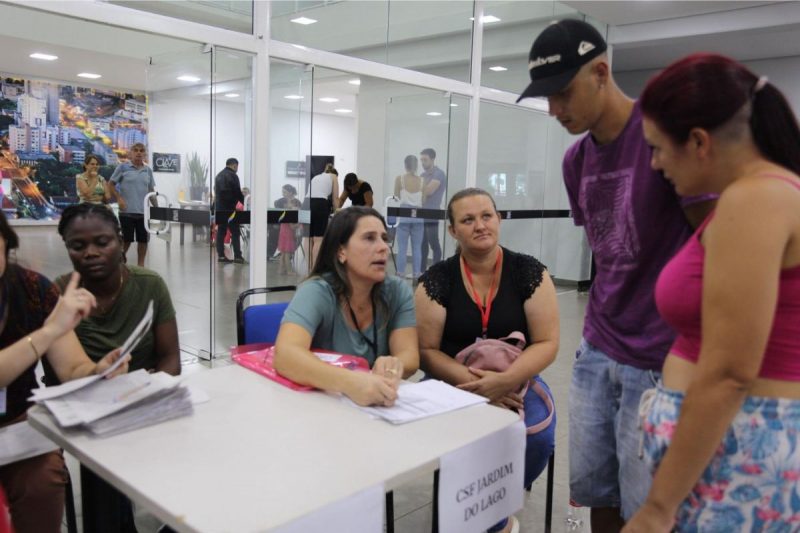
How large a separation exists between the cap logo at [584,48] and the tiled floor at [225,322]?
1690mm

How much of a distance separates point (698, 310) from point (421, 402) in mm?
779

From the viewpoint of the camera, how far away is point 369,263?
80.1 inches

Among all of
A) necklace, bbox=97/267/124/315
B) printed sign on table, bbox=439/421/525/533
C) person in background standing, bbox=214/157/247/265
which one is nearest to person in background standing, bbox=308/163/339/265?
person in background standing, bbox=214/157/247/265

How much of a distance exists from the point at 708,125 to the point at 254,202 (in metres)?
3.86

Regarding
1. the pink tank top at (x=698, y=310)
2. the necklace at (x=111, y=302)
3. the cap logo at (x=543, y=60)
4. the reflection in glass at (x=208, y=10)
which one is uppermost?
the reflection in glass at (x=208, y=10)

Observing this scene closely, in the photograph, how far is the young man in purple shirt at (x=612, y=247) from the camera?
137 centimetres

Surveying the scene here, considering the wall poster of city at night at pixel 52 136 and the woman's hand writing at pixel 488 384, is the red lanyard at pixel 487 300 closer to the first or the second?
the woman's hand writing at pixel 488 384

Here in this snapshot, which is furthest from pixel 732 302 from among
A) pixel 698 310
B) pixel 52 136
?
pixel 52 136

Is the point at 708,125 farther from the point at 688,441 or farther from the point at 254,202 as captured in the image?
the point at 254,202

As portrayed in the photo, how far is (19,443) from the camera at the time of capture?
5.37 ft

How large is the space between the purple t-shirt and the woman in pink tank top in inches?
11.9

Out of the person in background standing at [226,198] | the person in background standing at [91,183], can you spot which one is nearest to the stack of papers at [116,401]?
the person in background standing at [226,198]

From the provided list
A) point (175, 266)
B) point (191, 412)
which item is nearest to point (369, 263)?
point (191, 412)

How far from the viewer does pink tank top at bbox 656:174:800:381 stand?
0.95 m
